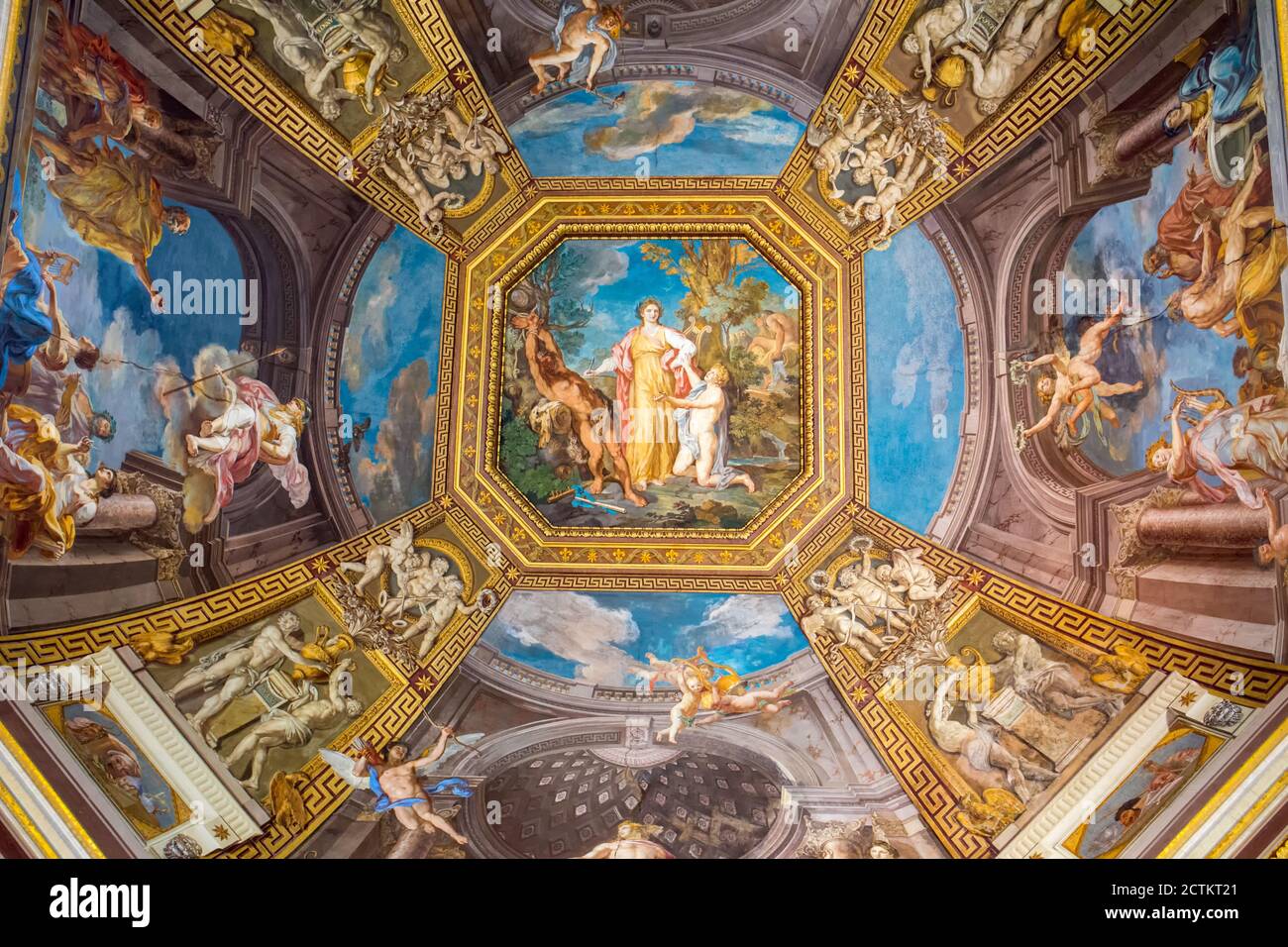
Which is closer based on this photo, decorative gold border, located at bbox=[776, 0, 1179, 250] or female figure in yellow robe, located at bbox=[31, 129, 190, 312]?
female figure in yellow robe, located at bbox=[31, 129, 190, 312]

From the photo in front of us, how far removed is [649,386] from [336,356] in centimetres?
398

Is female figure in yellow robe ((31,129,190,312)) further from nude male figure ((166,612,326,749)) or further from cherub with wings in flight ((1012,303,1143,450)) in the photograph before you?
cherub with wings in flight ((1012,303,1143,450))

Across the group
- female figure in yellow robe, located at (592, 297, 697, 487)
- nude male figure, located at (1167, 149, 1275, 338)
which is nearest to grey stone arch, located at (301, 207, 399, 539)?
female figure in yellow robe, located at (592, 297, 697, 487)

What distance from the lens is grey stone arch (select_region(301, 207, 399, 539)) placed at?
1366cm

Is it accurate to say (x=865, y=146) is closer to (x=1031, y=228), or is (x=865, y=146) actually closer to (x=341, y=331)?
(x=1031, y=228)

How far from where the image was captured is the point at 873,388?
14.1m

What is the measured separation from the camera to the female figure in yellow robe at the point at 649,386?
14523 millimetres

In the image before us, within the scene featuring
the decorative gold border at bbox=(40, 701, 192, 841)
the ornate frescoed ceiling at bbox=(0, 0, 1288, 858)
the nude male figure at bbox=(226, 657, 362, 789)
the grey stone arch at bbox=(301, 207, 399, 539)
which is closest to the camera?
the decorative gold border at bbox=(40, 701, 192, 841)

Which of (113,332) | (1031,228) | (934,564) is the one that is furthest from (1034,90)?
(113,332)

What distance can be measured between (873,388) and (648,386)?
2.89m

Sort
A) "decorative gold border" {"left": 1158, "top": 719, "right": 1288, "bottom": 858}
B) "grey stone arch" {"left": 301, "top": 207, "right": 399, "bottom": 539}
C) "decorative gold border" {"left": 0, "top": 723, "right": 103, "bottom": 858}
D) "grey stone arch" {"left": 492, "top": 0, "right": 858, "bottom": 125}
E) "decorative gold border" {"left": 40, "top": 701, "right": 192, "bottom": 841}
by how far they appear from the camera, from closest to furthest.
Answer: "decorative gold border" {"left": 1158, "top": 719, "right": 1288, "bottom": 858}, "decorative gold border" {"left": 0, "top": 723, "right": 103, "bottom": 858}, "decorative gold border" {"left": 40, "top": 701, "right": 192, "bottom": 841}, "grey stone arch" {"left": 492, "top": 0, "right": 858, "bottom": 125}, "grey stone arch" {"left": 301, "top": 207, "right": 399, "bottom": 539}

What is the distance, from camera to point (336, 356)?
13.8 meters

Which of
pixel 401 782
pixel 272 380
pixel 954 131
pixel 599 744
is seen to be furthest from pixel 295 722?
pixel 954 131

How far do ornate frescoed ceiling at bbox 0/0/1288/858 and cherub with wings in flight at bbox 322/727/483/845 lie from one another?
5 cm
